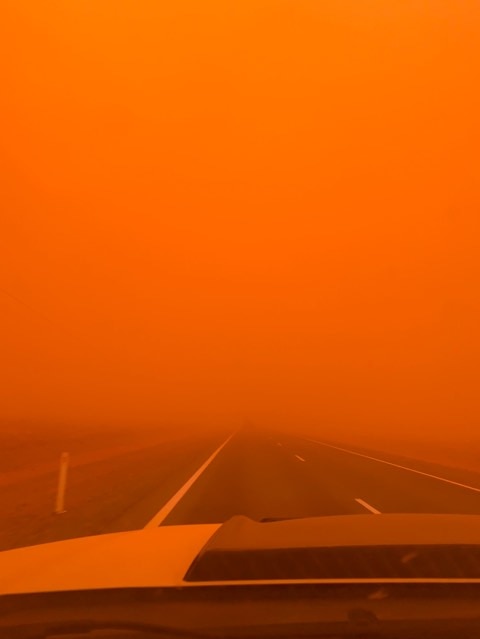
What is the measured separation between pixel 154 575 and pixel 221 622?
0.77 m

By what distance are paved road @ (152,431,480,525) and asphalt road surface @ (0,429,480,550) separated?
0.7 inches

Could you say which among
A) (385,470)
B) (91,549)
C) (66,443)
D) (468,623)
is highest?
(468,623)

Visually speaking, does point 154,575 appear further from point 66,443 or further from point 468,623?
point 66,443

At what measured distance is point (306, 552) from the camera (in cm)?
359

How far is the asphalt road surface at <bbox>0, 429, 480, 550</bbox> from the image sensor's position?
947 cm

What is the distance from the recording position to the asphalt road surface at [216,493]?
31.1 ft

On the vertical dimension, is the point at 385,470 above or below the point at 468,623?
below

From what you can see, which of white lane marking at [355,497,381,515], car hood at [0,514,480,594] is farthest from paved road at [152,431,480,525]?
car hood at [0,514,480,594]

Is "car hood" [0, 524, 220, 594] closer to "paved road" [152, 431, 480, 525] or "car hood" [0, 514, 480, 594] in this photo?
"car hood" [0, 514, 480, 594]

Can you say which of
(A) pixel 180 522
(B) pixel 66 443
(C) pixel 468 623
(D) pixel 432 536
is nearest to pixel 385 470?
(A) pixel 180 522

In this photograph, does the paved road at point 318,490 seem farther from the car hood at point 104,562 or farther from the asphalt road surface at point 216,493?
the car hood at point 104,562

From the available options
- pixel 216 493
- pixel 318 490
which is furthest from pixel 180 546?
pixel 318 490

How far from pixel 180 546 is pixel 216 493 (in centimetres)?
814

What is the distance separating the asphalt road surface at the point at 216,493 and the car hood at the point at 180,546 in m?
3.56
